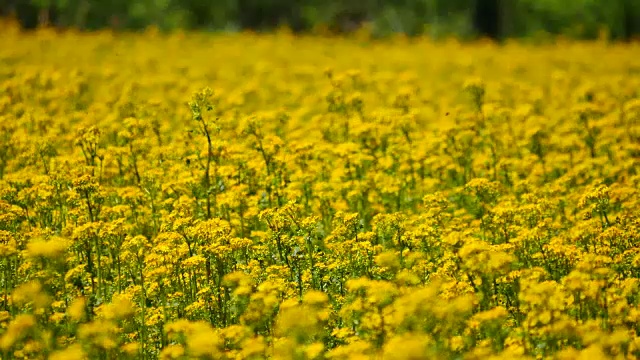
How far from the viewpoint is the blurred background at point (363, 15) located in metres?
29.0

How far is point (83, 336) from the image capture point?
4980mm

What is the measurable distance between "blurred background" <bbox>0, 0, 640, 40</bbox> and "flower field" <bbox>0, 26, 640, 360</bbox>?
16402mm

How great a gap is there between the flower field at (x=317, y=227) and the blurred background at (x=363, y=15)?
16.4 meters

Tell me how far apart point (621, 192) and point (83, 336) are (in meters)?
4.37

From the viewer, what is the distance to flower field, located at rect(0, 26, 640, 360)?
16.9 ft

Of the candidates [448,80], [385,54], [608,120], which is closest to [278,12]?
[385,54]

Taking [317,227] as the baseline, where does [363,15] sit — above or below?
above

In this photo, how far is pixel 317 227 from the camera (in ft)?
23.7

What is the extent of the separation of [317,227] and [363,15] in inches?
1626

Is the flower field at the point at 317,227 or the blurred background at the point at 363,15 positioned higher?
the blurred background at the point at 363,15

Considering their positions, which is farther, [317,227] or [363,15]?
[363,15]

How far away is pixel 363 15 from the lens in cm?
4744

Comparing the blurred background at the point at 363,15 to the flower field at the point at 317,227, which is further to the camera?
the blurred background at the point at 363,15

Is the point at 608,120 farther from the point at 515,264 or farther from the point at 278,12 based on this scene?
the point at 278,12
